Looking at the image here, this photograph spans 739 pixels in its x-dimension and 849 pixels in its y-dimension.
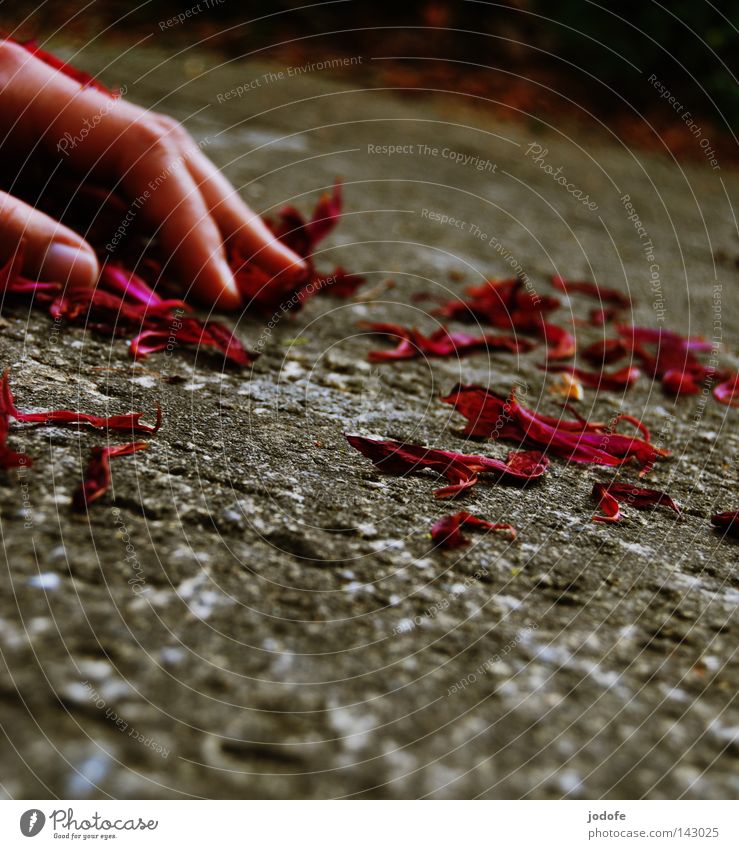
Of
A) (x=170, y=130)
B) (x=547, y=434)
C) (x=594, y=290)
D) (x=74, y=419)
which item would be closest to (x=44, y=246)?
(x=170, y=130)

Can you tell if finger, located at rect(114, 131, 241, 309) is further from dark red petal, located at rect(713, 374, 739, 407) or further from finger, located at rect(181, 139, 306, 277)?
dark red petal, located at rect(713, 374, 739, 407)

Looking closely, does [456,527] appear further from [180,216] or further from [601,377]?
[180,216]

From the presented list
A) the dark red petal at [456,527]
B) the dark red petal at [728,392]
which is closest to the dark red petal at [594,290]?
the dark red petal at [728,392]

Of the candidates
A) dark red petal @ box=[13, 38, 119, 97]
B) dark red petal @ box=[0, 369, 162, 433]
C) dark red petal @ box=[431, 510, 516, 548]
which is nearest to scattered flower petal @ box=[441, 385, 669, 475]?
dark red petal @ box=[431, 510, 516, 548]

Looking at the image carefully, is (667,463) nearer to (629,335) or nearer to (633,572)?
(633,572)
